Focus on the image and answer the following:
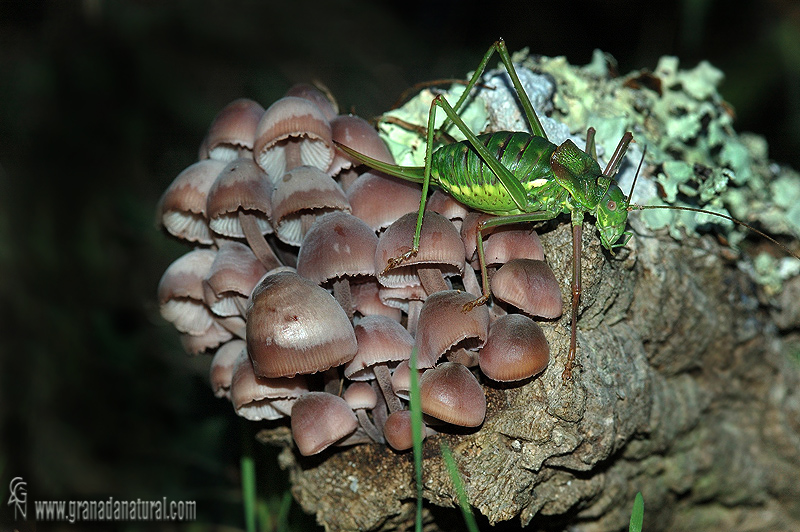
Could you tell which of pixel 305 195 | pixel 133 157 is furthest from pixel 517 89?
pixel 133 157

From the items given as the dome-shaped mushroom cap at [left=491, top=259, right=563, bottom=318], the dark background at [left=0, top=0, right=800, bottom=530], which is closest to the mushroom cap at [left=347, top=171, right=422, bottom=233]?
the dome-shaped mushroom cap at [left=491, top=259, right=563, bottom=318]

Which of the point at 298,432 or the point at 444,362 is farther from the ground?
the point at 444,362

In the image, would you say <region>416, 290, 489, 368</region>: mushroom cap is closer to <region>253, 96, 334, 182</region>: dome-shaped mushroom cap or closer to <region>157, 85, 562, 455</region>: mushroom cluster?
<region>157, 85, 562, 455</region>: mushroom cluster

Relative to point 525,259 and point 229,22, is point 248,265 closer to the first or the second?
point 525,259

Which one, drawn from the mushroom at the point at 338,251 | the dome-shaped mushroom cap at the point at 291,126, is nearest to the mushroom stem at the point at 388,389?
the mushroom at the point at 338,251

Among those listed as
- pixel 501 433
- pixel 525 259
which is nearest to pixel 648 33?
pixel 525 259

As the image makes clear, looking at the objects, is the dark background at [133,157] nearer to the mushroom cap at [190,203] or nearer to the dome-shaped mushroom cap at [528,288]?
the mushroom cap at [190,203]

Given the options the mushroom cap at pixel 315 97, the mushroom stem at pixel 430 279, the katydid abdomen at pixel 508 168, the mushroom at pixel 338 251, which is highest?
the mushroom cap at pixel 315 97

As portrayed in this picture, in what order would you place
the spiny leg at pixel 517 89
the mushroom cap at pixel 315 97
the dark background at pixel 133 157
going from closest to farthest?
the spiny leg at pixel 517 89 → the mushroom cap at pixel 315 97 → the dark background at pixel 133 157
